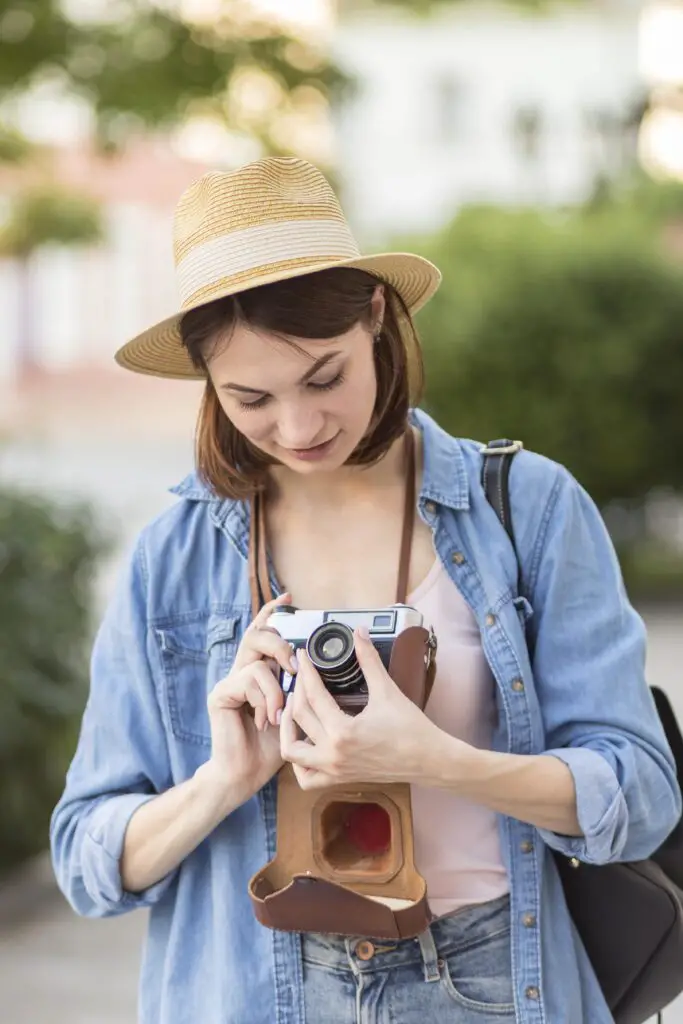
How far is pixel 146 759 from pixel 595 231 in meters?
11.6

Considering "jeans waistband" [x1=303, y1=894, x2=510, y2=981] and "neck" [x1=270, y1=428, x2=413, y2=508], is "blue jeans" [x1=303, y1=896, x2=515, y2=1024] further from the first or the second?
"neck" [x1=270, y1=428, x2=413, y2=508]

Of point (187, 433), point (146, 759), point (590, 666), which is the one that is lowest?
point (187, 433)

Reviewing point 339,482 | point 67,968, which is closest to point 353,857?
point 339,482

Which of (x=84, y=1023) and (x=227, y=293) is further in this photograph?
(x=84, y=1023)

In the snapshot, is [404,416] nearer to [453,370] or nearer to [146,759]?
[146,759]

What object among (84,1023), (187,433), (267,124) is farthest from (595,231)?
(187,433)

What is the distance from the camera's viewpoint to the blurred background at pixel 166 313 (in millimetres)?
5223

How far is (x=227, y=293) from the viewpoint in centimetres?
167

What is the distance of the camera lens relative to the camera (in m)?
1.57

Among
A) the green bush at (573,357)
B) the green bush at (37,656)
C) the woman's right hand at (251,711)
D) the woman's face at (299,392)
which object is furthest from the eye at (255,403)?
the green bush at (573,357)

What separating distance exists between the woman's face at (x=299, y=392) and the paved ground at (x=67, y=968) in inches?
105

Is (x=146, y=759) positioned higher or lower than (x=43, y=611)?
higher

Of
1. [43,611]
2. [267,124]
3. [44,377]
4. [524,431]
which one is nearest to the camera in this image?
[43,611]

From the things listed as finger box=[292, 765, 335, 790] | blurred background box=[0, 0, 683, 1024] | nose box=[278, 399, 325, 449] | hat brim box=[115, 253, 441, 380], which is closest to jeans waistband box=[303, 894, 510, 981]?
finger box=[292, 765, 335, 790]
